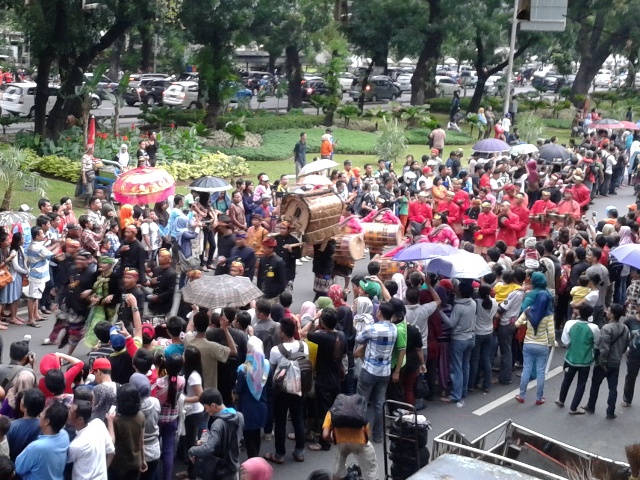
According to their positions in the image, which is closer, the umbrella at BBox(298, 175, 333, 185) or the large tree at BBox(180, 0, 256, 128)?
the umbrella at BBox(298, 175, 333, 185)

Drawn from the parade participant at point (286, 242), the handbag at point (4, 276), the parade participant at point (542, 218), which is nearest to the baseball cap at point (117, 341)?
the handbag at point (4, 276)

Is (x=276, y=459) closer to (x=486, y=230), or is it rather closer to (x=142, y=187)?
(x=142, y=187)

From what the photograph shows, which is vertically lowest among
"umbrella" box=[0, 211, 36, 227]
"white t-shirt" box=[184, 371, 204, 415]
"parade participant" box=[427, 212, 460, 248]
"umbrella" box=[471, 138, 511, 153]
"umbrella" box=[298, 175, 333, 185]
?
"white t-shirt" box=[184, 371, 204, 415]

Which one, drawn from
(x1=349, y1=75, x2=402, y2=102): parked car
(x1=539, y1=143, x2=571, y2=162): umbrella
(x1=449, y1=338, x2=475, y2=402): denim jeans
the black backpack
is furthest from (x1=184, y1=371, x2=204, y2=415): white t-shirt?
(x1=349, y1=75, x2=402, y2=102): parked car

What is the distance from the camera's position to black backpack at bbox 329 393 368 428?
8.04 metres

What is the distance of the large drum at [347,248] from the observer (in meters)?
14.2

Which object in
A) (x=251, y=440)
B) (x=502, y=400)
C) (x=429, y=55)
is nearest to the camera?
(x=251, y=440)

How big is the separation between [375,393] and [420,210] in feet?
25.3

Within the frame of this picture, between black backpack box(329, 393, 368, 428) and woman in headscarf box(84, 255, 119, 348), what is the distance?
13.4 feet

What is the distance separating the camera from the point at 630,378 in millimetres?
11344

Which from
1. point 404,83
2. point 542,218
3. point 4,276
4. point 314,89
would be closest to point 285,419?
point 4,276

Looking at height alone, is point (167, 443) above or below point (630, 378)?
above

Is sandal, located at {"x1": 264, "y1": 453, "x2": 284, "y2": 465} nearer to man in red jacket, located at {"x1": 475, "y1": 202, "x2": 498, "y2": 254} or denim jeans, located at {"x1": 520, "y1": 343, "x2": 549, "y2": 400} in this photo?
denim jeans, located at {"x1": 520, "y1": 343, "x2": 549, "y2": 400}

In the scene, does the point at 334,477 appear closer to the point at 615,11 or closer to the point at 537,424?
the point at 537,424
